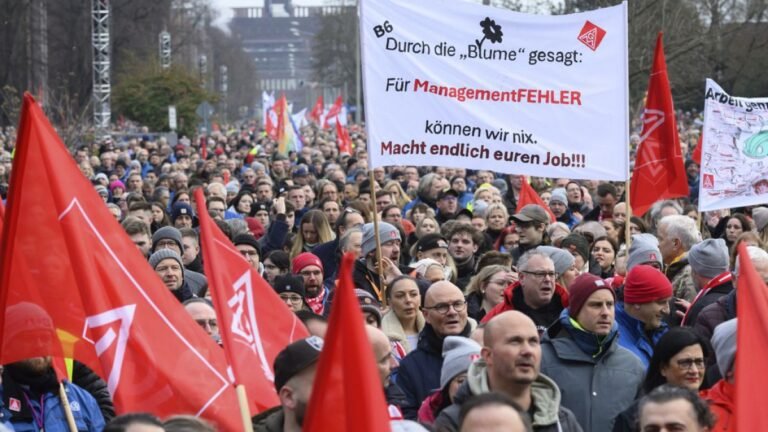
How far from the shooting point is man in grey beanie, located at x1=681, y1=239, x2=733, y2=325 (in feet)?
27.4

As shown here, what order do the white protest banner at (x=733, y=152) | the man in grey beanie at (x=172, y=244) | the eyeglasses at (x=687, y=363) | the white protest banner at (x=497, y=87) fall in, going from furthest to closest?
the white protest banner at (x=733, y=152) → the man in grey beanie at (x=172, y=244) → the white protest banner at (x=497, y=87) → the eyeglasses at (x=687, y=363)

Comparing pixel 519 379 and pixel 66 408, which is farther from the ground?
pixel 519 379

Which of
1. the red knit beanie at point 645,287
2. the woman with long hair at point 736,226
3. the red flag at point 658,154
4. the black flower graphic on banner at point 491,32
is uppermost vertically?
the black flower graphic on banner at point 491,32

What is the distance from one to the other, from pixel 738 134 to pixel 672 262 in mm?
1860

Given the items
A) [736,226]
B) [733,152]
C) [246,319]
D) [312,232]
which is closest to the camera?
[246,319]

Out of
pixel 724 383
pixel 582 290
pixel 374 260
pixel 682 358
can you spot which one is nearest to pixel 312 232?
pixel 374 260

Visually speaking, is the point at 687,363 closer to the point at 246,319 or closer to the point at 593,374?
the point at 593,374

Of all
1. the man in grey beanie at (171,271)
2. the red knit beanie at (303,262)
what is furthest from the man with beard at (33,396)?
the red knit beanie at (303,262)

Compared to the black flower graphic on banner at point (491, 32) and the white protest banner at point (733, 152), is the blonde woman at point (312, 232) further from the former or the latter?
the white protest banner at point (733, 152)

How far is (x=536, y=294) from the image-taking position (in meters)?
8.31

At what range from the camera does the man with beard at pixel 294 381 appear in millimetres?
5277

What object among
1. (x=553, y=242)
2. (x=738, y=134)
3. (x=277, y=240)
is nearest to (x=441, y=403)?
(x=553, y=242)

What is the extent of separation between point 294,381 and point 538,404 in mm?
994

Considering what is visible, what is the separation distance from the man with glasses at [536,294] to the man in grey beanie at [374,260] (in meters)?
1.44
